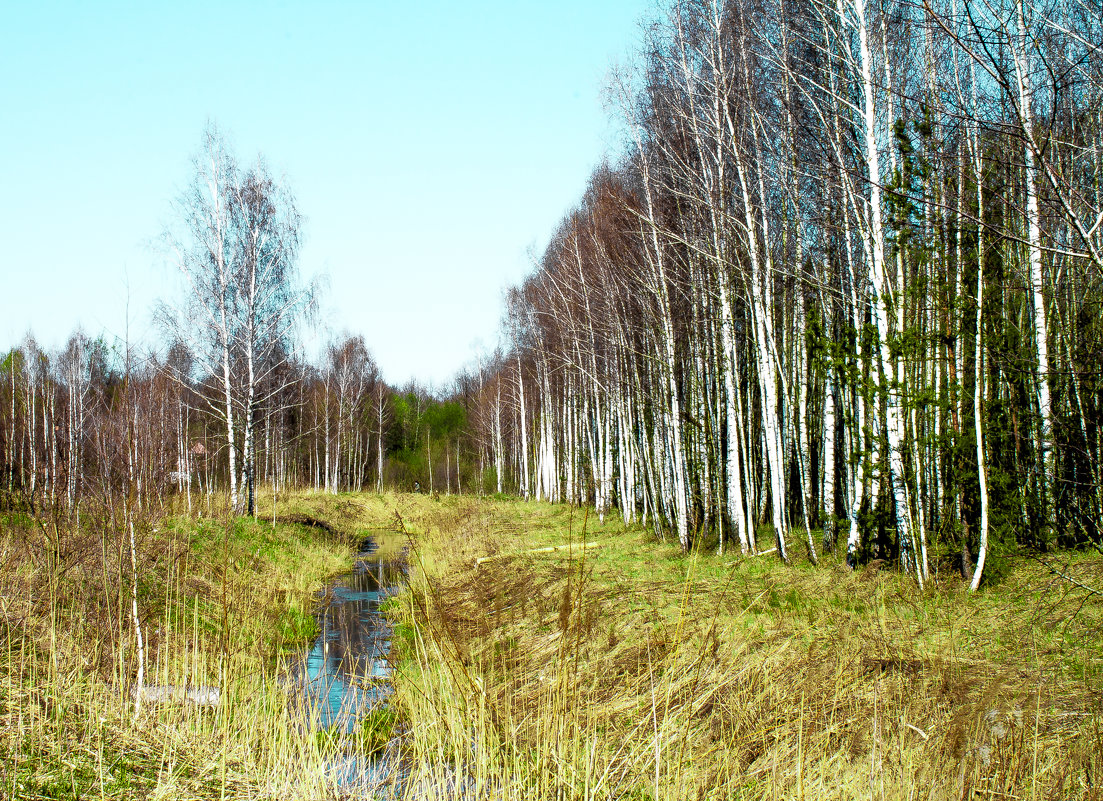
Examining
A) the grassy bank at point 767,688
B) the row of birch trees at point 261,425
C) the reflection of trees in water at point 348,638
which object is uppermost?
the row of birch trees at point 261,425

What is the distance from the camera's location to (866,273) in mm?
8875

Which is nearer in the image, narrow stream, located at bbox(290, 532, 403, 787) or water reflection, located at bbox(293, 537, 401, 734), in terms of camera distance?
narrow stream, located at bbox(290, 532, 403, 787)

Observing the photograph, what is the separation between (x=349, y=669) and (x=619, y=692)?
3003 mm

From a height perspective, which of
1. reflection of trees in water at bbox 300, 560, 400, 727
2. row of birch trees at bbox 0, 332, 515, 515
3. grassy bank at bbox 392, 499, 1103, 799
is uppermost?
row of birch trees at bbox 0, 332, 515, 515

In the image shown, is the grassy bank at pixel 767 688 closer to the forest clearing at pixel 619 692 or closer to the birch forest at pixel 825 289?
the forest clearing at pixel 619 692

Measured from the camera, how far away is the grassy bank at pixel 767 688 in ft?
10.5

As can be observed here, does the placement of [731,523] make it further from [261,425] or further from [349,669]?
[261,425]

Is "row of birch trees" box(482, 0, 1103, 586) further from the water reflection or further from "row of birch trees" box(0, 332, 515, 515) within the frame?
"row of birch trees" box(0, 332, 515, 515)

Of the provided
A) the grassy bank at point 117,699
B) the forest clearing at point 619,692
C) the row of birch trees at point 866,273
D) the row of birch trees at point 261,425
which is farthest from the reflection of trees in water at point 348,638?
the row of birch trees at point 866,273

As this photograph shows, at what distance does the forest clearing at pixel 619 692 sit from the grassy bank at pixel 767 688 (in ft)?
0.08

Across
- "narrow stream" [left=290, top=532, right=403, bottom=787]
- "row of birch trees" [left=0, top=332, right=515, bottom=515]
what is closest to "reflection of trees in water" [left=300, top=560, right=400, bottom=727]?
"narrow stream" [left=290, top=532, right=403, bottom=787]

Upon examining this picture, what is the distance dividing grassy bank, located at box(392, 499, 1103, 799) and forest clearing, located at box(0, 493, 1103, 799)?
2cm

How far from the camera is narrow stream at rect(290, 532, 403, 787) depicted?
404cm

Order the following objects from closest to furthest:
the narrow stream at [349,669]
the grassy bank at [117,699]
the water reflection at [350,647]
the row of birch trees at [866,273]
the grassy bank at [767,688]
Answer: the grassy bank at [767,688] < the grassy bank at [117,699] < the narrow stream at [349,669] < the water reflection at [350,647] < the row of birch trees at [866,273]
